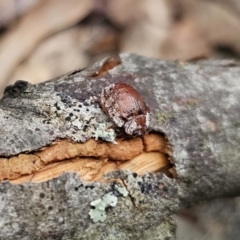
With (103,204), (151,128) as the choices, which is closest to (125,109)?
(151,128)

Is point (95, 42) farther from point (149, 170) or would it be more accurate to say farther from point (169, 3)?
point (149, 170)

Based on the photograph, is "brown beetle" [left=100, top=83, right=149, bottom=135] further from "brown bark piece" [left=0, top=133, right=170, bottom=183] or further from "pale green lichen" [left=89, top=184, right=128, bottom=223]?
"pale green lichen" [left=89, top=184, right=128, bottom=223]

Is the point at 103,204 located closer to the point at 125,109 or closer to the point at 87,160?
the point at 87,160

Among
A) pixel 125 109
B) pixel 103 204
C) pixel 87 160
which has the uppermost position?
pixel 125 109

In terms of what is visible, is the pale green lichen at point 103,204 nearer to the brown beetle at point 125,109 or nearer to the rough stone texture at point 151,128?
the rough stone texture at point 151,128

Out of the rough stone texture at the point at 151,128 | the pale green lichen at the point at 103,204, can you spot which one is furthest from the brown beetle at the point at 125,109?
the pale green lichen at the point at 103,204

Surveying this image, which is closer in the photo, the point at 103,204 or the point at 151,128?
the point at 103,204
